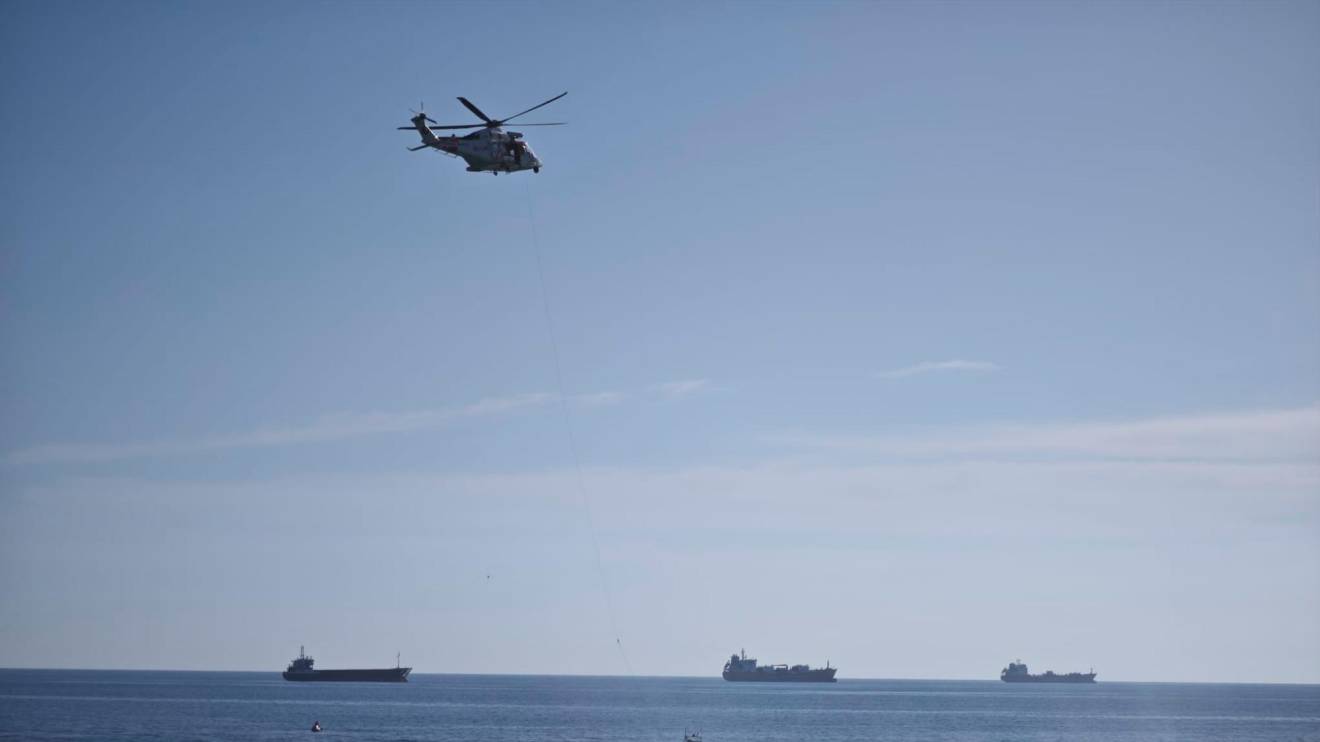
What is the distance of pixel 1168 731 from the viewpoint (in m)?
145

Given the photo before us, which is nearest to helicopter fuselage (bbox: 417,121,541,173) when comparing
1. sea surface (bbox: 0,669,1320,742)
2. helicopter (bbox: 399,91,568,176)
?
helicopter (bbox: 399,91,568,176)

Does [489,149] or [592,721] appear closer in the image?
[489,149]

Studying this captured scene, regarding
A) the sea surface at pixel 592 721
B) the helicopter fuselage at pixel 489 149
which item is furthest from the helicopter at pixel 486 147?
the sea surface at pixel 592 721

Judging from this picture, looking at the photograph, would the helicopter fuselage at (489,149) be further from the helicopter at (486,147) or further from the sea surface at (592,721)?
the sea surface at (592,721)

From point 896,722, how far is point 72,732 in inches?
3626

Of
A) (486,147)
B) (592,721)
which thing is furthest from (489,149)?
(592,721)

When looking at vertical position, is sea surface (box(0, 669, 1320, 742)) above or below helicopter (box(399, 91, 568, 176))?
below

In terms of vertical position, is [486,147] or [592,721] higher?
[486,147]

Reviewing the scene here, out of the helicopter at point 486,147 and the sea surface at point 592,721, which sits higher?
the helicopter at point 486,147

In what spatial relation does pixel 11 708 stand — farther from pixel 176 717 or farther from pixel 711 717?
pixel 711 717

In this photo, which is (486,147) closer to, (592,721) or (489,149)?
(489,149)

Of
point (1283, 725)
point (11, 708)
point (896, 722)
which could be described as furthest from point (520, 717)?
point (1283, 725)

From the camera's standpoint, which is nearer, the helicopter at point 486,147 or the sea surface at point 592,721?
the helicopter at point 486,147

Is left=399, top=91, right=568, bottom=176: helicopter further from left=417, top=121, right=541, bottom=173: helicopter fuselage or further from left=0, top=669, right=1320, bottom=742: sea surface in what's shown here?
left=0, top=669, right=1320, bottom=742: sea surface
